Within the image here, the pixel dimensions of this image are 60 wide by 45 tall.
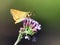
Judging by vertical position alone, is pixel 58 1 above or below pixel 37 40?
above

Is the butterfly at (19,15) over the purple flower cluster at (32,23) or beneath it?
over

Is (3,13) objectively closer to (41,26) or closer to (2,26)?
(2,26)

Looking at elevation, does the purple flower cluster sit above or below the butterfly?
below

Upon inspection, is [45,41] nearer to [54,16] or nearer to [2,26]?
[54,16]

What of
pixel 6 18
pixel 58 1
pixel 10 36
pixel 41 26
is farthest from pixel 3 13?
pixel 58 1

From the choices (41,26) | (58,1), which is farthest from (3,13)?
(58,1)

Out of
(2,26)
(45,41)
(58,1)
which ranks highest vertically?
(58,1)
